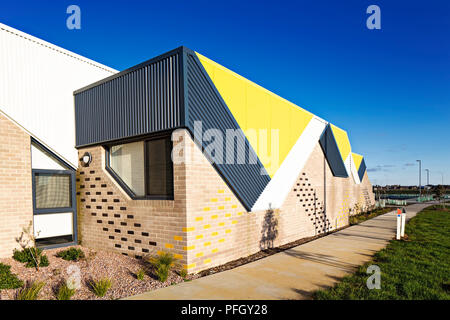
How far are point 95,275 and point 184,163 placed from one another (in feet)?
10.4

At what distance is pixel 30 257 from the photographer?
7066 mm

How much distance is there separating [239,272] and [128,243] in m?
3.28

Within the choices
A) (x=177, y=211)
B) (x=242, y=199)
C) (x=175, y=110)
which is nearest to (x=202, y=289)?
(x=177, y=211)

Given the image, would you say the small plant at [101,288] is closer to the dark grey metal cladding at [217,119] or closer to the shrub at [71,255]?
the shrub at [71,255]

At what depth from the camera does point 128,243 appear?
7.69 m

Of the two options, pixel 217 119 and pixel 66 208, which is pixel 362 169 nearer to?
pixel 217 119

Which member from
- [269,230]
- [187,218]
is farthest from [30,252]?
[269,230]

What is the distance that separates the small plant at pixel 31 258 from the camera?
680 centimetres

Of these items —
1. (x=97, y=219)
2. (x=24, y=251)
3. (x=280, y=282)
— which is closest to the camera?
(x=280, y=282)

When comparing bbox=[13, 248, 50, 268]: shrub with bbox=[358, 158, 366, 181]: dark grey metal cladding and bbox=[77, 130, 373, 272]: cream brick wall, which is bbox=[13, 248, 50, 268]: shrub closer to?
bbox=[77, 130, 373, 272]: cream brick wall

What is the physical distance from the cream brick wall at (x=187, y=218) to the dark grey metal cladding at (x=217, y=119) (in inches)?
10.0

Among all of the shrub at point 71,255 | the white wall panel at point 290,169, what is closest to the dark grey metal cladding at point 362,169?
the white wall panel at point 290,169

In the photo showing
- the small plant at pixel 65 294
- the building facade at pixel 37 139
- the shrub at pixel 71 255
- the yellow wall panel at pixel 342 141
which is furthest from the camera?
the yellow wall panel at pixel 342 141
